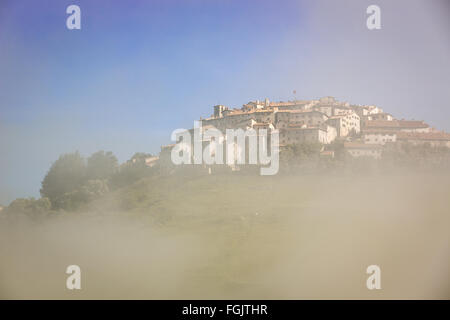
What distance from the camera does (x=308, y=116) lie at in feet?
A: 253

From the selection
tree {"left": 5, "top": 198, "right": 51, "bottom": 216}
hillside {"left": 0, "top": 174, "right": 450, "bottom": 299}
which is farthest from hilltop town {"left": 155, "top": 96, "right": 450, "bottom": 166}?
tree {"left": 5, "top": 198, "right": 51, "bottom": 216}

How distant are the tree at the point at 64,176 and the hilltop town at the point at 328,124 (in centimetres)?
1319

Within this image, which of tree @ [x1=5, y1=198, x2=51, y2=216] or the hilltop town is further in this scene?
the hilltop town

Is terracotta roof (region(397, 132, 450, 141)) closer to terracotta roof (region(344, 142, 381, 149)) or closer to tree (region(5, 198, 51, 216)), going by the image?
terracotta roof (region(344, 142, 381, 149))

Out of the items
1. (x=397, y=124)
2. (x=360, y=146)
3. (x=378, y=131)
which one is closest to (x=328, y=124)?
(x=378, y=131)

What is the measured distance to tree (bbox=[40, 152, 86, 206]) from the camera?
72688 mm

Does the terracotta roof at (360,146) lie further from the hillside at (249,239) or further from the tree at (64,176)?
the tree at (64,176)

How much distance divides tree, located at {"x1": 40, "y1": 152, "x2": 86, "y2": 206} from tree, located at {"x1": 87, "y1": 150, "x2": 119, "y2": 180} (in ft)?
5.46

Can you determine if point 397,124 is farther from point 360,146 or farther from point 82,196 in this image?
point 82,196

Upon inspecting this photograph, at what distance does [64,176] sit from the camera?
245ft
